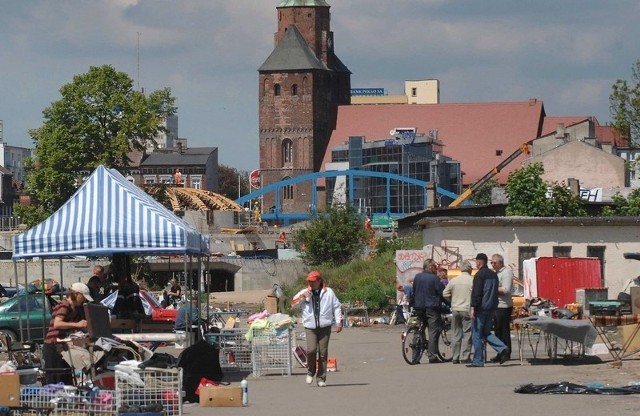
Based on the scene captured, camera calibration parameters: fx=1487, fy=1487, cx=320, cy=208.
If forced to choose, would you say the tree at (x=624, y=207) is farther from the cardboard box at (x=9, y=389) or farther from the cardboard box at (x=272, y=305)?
the cardboard box at (x=9, y=389)

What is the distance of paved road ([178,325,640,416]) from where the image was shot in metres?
15.6

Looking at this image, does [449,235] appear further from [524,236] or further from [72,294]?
[72,294]

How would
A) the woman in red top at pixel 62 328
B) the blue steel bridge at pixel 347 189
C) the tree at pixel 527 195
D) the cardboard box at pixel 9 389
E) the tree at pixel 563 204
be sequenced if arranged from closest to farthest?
the cardboard box at pixel 9 389 → the woman in red top at pixel 62 328 → the tree at pixel 563 204 → the tree at pixel 527 195 → the blue steel bridge at pixel 347 189

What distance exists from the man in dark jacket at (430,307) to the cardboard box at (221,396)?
5.92 m

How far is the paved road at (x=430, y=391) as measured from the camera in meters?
15.6

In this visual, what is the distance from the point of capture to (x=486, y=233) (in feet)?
120

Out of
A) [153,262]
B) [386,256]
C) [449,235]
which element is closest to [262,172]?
[153,262]

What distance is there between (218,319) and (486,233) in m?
8.13

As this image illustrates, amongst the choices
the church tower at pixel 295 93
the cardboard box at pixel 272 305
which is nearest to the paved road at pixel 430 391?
the cardboard box at pixel 272 305

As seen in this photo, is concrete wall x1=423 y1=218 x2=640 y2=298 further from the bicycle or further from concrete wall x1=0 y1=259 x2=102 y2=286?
concrete wall x1=0 y1=259 x2=102 y2=286

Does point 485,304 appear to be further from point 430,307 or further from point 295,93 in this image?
point 295,93

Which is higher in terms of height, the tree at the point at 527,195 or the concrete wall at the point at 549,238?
the tree at the point at 527,195

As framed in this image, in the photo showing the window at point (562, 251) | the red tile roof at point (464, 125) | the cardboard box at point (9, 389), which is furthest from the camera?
the red tile roof at point (464, 125)

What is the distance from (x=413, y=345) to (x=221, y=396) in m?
5.90
